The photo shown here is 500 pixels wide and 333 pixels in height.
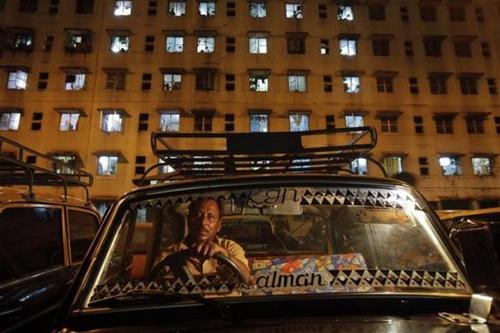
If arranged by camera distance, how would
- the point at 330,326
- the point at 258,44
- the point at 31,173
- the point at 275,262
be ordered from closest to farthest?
the point at 330,326, the point at 275,262, the point at 31,173, the point at 258,44

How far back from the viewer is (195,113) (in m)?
24.7

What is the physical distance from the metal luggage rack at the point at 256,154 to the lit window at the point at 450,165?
24.3m

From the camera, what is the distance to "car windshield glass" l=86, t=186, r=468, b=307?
67.1 inches

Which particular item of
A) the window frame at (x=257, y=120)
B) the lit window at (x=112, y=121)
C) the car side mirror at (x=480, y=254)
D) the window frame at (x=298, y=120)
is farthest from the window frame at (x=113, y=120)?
the car side mirror at (x=480, y=254)

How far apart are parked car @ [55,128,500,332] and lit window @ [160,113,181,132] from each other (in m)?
22.2

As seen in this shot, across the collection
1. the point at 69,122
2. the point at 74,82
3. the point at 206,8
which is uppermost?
the point at 206,8

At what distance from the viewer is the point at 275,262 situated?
189 cm

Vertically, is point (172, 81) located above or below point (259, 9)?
below

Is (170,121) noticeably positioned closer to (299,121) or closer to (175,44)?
(175,44)

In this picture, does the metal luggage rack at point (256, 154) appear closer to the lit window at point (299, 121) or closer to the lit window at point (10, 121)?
the lit window at point (299, 121)

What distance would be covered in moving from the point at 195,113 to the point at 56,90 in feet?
28.2

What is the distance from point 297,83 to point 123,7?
12699 mm

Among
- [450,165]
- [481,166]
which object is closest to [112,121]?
[450,165]

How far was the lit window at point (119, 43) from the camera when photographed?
2561 cm
